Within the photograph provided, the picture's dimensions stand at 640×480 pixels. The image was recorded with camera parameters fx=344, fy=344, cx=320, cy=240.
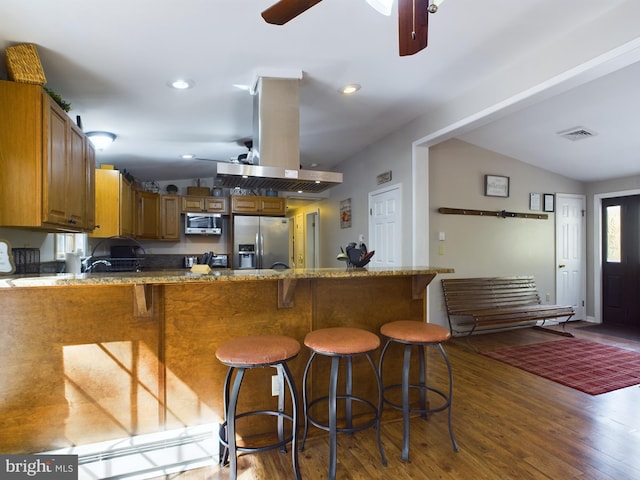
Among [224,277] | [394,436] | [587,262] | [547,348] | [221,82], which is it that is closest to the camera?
[224,277]

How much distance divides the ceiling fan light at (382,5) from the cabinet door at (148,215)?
415cm

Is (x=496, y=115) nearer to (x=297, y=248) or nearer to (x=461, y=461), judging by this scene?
(x=461, y=461)

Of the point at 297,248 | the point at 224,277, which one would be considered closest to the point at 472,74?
the point at 224,277

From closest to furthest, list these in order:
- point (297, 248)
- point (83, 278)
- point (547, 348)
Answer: point (83, 278) → point (547, 348) → point (297, 248)

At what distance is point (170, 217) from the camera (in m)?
5.45

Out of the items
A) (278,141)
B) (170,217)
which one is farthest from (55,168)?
(170,217)

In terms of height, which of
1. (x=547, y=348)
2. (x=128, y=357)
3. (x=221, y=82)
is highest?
(x=221, y=82)

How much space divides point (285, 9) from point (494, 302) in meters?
4.48

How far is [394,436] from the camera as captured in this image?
2.18 metres

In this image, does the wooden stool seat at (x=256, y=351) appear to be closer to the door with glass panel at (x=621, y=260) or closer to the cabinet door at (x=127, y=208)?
the cabinet door at (x=127, y=208)

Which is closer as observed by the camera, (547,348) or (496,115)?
(496,115)

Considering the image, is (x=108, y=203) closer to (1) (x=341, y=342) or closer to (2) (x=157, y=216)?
(2) (x=157, y=216)

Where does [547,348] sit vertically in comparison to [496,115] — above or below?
below

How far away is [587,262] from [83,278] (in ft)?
22.4
